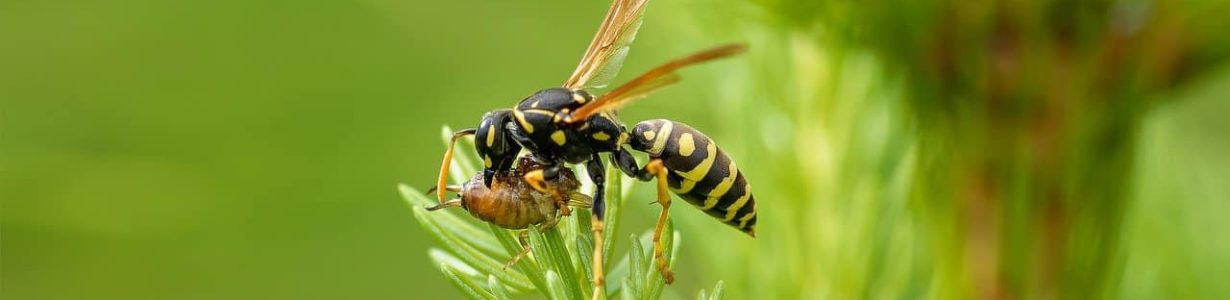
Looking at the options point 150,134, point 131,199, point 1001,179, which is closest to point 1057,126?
point 1001,179

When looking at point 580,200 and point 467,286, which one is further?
point 580,200

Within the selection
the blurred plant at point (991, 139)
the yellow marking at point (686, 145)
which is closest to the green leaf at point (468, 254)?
the blurred plant at point (991, 139)

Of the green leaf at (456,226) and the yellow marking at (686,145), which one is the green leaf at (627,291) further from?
the yellow marking at (686,145)

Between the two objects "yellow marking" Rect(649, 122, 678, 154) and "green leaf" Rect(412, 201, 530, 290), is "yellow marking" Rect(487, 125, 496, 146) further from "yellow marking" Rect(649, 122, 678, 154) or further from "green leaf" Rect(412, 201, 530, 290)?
"green leaf" Rect(412, 201, 530, 290)

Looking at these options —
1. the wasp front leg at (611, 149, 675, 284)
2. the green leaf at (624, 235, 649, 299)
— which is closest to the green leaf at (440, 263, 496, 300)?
the green leaf at (624, 235, 649, 299)

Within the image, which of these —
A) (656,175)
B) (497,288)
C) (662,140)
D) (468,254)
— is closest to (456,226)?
(468,254)

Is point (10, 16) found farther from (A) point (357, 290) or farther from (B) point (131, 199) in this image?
(A) point (357, 290)

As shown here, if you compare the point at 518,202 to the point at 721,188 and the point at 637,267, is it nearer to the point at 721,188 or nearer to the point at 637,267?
the point at 637,267
